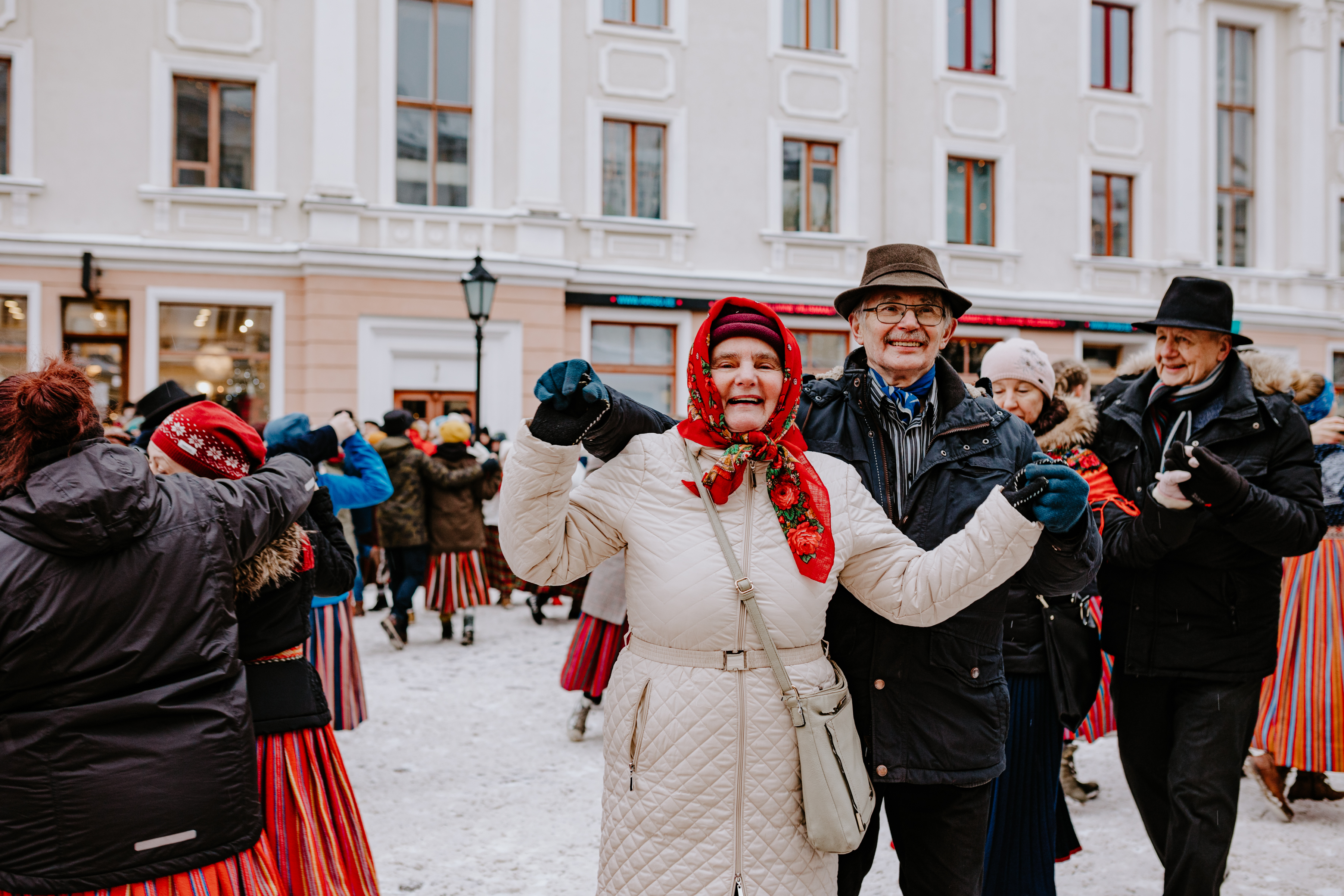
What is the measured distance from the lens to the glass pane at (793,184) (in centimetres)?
1603

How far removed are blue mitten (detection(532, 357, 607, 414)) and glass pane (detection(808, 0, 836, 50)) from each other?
622 inches

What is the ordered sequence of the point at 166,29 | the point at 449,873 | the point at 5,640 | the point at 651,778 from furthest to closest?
the point at 166,29
the point at 449,873
the point at 651,778
the point at 5,640

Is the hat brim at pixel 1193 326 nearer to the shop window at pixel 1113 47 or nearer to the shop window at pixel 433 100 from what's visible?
the shop window at pixel 433 100

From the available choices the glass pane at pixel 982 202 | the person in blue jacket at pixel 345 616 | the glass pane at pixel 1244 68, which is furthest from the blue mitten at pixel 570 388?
the glass pane at pixel 1244 68

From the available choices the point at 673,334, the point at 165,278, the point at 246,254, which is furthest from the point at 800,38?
the point at 165,278

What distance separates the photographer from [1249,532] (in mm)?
2826

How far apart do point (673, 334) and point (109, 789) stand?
14.1 meters

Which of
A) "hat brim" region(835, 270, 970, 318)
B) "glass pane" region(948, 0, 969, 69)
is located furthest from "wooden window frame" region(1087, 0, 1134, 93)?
"hat brim" region(835, 270, 970, 318)

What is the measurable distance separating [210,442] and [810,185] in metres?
14.7

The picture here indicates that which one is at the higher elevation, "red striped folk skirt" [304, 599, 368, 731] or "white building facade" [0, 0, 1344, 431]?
"white building facade" [0, 0, 1344, 431]

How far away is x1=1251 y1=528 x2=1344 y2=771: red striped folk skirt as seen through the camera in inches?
165

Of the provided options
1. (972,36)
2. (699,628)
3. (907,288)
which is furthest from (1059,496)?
(972,36)

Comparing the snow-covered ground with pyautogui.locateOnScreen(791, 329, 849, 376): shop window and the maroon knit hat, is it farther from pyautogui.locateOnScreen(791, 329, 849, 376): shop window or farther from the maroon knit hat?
pyautogui.locateOnScreen(791, 329, 849, 376): shop window

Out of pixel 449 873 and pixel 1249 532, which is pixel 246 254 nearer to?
pixel 449 873
